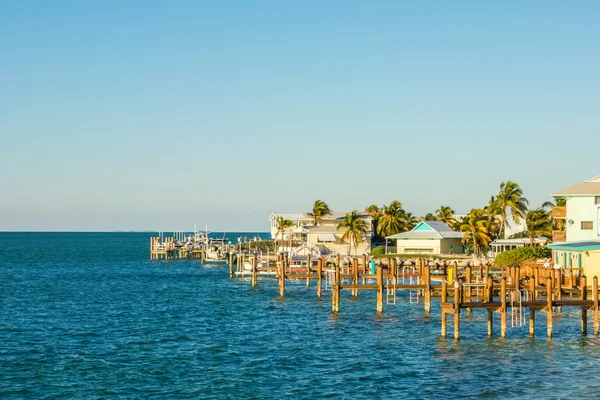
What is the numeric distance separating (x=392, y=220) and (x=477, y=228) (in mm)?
19775

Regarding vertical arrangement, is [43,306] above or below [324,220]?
below

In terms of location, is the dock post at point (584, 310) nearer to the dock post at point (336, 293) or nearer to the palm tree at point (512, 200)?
the dock post at point (336, 293)

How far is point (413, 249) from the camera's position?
102250 mm

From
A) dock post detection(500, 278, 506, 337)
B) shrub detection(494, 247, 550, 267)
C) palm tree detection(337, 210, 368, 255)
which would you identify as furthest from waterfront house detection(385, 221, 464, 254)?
dock post detection(500, 278, 506, 337)

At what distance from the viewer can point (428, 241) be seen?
102 m

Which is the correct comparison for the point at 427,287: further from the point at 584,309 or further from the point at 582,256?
the point at 582,256

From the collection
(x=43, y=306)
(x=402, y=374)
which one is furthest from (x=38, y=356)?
(x=43, y=306)

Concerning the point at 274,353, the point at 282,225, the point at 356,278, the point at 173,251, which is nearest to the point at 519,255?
the point at 356,278

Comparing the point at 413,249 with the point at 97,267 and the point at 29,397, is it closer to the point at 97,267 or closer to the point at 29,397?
the point at 97,267

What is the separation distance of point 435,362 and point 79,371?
51.8ft

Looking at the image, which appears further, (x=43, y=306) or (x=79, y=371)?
(x=43, y=306)

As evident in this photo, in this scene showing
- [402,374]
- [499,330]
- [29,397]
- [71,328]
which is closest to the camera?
[29,397]

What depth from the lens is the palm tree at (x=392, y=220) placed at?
11488 cm

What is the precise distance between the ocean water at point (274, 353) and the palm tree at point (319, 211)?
60.2m
